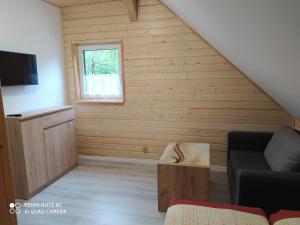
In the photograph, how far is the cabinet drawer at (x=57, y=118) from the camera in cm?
283

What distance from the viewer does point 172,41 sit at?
3.13m

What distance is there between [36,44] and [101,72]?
97 centimetres

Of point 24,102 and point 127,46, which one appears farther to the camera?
point 127,46

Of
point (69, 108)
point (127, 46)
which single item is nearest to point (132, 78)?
point (127, 46)

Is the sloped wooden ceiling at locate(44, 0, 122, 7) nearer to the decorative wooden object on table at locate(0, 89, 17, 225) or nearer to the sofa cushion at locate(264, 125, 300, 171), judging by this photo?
the decorative wooden object on table at locate(0, 89, 17, 225)

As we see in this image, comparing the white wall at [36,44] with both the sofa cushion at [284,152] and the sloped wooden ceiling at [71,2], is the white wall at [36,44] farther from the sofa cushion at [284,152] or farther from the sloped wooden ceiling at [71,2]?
the sofa cushion at [284,152]

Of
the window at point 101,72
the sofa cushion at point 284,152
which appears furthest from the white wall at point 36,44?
the sofa cushion at point 284,152

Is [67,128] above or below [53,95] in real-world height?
below

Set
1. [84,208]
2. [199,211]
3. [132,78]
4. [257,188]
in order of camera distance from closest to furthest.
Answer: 1. [199,211]
2. [257,188]
3. [84,208]
4. [132,78]

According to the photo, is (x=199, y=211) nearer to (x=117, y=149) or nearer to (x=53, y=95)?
(x=117, y=149)

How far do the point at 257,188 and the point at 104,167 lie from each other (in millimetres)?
2381

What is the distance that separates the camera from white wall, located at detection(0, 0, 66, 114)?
8.78 feet

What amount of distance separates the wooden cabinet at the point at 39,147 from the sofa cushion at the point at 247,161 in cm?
222

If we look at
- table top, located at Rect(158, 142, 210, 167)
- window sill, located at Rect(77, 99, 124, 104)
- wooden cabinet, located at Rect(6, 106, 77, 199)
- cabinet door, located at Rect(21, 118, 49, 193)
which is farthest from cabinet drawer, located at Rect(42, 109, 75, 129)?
table top, located at Rect(158, 142, 210, 167)
